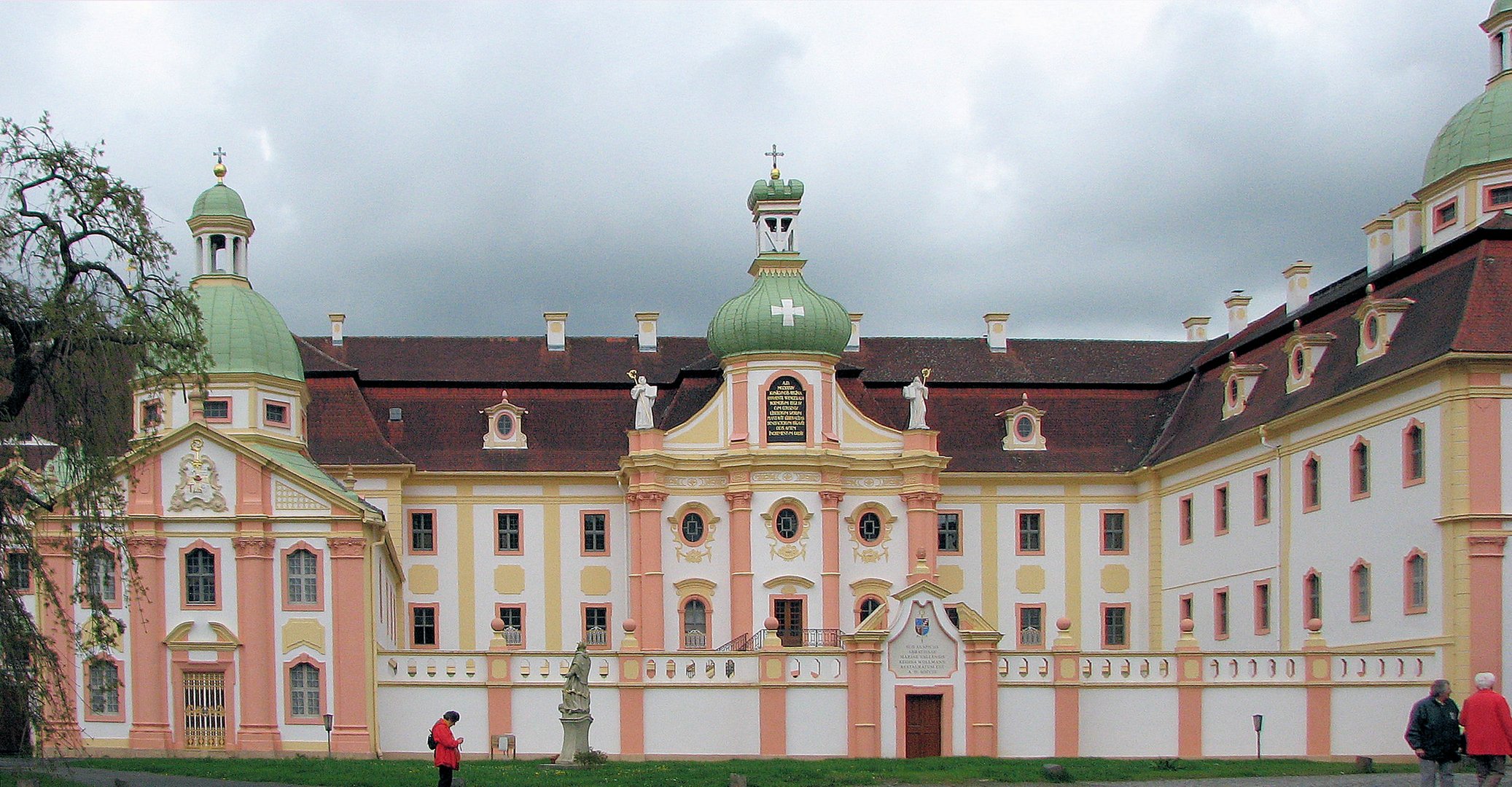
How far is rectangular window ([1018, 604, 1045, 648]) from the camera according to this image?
203ft

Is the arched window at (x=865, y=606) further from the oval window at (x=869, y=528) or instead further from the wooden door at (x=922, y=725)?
the wooden door at (x=922, y=725)

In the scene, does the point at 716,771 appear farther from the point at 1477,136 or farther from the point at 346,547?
the point at 1477,136

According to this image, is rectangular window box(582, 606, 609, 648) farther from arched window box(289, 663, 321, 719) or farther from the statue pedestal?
the statue pedestal

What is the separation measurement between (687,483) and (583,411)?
5590 millimetres

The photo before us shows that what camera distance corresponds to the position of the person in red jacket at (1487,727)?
78.4 feet

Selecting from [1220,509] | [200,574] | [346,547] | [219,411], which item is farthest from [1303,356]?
[200,574]

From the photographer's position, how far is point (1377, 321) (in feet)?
151

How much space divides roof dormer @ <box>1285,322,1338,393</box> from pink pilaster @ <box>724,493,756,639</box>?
16.2 m

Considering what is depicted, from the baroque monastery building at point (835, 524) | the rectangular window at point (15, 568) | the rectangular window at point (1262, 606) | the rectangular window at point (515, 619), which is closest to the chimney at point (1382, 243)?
the baroque monastery building at point (835, 524)

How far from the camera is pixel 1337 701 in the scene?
144 ft

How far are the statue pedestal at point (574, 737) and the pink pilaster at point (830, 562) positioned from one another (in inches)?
719

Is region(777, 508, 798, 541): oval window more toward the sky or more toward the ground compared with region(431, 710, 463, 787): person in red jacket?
more toward the sky

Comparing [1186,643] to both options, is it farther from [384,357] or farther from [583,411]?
[384,357]

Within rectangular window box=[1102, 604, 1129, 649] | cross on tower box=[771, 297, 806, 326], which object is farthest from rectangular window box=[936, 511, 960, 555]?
cross on tower box=[771, 297, 806, 326]
